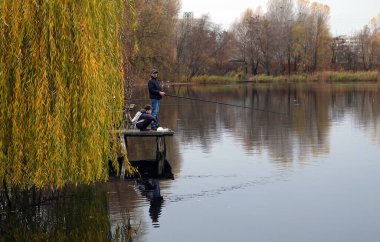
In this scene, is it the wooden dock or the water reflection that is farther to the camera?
the wooden dock

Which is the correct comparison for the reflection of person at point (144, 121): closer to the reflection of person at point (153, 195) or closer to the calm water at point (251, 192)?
the calm water at point (251, 192)

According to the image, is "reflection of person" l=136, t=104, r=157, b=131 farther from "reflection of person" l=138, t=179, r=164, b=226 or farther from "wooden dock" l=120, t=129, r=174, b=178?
"reflection of person" l=138, t=179, r=164, b=226

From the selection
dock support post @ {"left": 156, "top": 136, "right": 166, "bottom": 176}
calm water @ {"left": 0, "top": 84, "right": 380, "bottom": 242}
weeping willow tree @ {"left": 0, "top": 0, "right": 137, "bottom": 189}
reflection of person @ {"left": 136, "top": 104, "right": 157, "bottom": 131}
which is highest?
weeping willow tree @ {"left": 0, "top": 0, "right": 137, "bottom": 189}

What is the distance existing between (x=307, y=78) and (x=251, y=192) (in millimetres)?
67065

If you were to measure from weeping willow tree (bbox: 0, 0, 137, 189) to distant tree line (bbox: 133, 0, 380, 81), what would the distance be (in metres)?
66.6

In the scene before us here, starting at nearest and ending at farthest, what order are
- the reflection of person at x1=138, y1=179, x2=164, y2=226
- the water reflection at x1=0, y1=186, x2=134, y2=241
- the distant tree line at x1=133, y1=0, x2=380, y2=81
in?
the water reflection at x1=0, y1=186, x2=134, y2=241, the reflection of person at x1=138, y1=179, x2=164, y2=226, the distant tree line at x1=133, y1=0, x2=380, y2=81

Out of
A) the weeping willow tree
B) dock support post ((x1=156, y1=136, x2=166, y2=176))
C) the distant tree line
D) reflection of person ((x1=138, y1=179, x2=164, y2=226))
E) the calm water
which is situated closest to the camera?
the weeping willow tree

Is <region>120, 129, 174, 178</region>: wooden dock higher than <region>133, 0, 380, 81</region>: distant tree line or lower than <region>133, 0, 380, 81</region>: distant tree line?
lower

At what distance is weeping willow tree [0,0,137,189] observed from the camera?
425 inches

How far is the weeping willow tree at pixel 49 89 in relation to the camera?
1080cm

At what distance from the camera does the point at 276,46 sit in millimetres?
84375

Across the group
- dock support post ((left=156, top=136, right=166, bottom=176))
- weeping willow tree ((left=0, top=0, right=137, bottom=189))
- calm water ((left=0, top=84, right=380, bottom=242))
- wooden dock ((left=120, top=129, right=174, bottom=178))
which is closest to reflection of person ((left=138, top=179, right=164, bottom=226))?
calm water ((left=0, top=84, right=380, bottom=242))

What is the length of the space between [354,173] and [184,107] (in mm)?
24686

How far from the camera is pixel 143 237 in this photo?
11398mm
